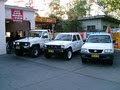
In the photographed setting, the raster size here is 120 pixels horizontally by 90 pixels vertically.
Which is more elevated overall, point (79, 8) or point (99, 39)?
point (79, 8)

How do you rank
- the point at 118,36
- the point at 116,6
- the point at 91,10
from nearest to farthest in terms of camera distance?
the point at 118,36 < the point at 116,6 < the point at 91,10

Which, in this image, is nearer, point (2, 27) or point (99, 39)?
point (99, 39)

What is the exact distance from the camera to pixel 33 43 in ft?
33.2

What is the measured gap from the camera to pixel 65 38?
10.0 m

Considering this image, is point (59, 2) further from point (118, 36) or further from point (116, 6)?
point (118, 36)

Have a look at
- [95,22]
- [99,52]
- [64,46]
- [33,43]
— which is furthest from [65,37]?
[95,22]

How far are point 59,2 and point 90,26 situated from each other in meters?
21.7

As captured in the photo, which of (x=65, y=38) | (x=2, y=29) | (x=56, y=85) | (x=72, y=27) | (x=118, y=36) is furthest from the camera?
(x=72, y=27)

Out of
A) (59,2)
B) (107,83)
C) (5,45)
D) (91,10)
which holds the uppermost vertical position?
(59,2)

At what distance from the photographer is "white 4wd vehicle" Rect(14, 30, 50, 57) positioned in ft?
32.7

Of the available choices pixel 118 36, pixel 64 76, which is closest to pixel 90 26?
pixel 118 36

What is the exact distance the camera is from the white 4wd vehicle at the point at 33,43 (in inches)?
393

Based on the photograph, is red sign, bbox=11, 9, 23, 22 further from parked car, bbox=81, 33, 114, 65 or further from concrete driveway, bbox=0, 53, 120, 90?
parked car, bbox=81, 33, 114, 65

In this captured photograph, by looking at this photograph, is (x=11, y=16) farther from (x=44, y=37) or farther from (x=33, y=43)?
(x=33, y=43)
